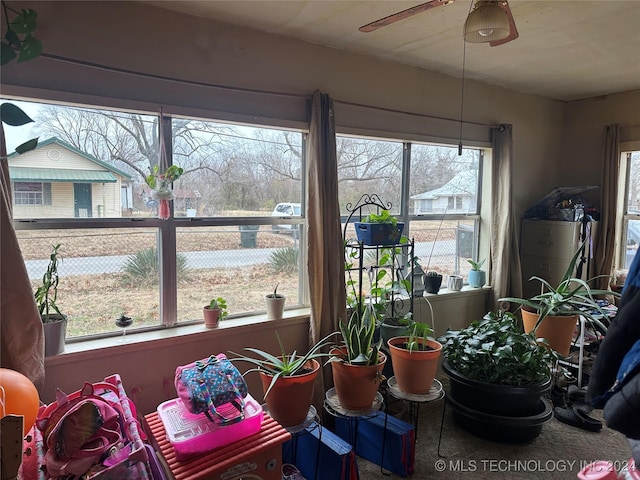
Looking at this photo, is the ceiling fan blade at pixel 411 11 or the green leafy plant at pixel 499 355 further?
the green leafy plant at pixel 499 355

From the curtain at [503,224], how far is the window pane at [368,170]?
94 cm

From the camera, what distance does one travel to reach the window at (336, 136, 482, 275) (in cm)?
291

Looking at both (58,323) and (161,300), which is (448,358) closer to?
(161,300)

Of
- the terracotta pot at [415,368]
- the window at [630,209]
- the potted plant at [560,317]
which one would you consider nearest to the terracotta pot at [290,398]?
the terracotta pot at [415,368]

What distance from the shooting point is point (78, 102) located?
6.39 ft

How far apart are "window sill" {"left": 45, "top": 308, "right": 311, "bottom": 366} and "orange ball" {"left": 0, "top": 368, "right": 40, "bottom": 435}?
63cm

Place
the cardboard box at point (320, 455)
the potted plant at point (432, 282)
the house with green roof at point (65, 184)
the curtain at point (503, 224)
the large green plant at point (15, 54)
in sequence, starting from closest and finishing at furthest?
the large green plant at point (15, 54) → the cardboard box at point (320, 455) → the house with green roof at point (65, 184) → the potted plant at point (432, 282) → the curtain at point (503, 224)

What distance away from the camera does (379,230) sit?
8.27 feet

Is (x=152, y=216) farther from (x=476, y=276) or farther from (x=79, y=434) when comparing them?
(x=476, y=276)

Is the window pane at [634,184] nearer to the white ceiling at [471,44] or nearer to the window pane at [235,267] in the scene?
the white ceiling at [471,44]

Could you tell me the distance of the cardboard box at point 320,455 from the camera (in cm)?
185

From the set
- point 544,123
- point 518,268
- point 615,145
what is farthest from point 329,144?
point 615,145

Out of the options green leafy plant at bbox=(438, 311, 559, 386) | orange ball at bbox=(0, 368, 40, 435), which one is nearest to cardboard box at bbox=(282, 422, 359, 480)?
green leafy plant at bbox=(438, 311, 559, 386)

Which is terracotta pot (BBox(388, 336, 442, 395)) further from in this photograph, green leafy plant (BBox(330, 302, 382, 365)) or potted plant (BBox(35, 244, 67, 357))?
potted plant (BBox(35, 244, 67, 357))
